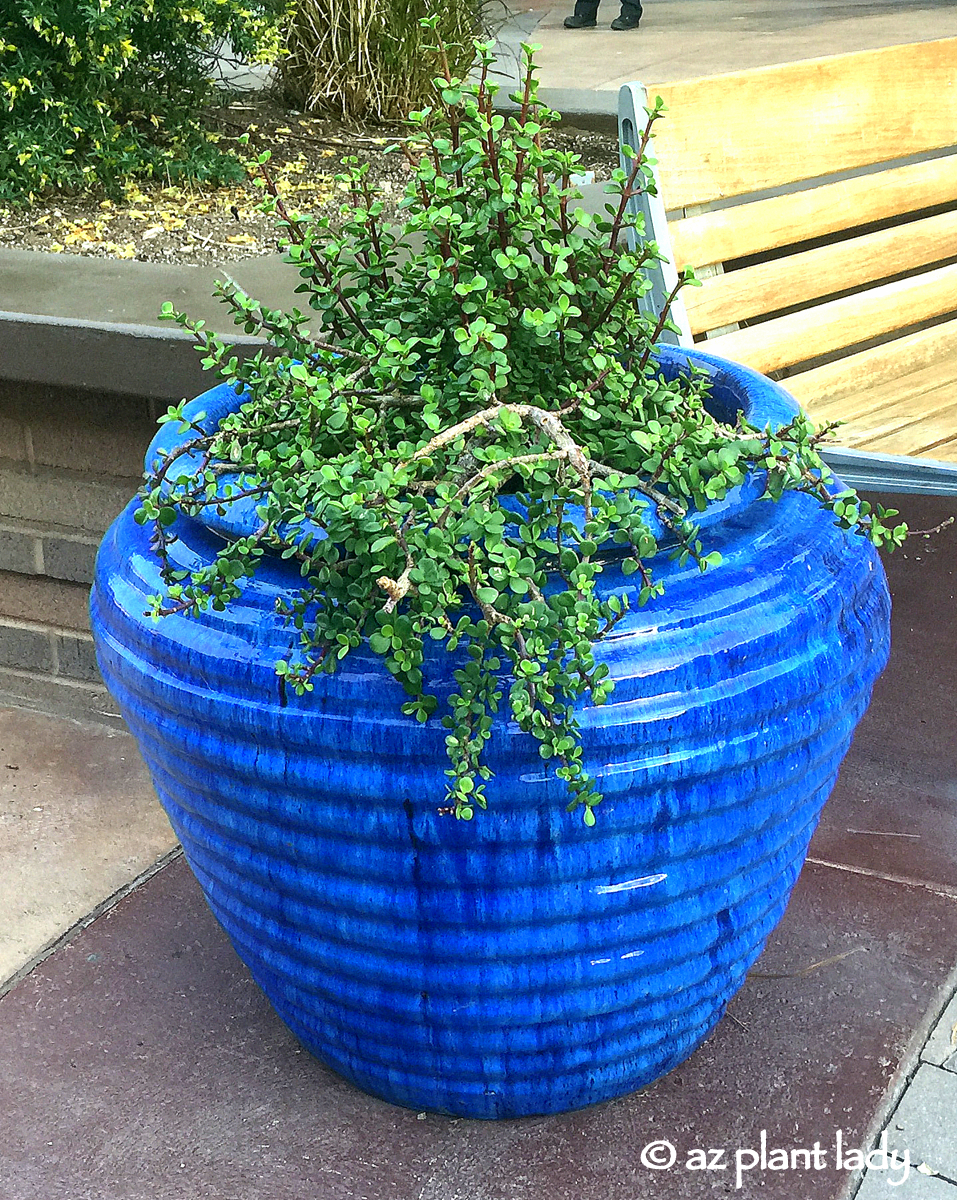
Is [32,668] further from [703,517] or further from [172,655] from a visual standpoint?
[703,517]

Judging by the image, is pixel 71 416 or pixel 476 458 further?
pixel 71 416

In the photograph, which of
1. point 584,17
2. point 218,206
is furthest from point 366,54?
point 584,17

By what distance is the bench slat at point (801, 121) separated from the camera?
2.46 metres

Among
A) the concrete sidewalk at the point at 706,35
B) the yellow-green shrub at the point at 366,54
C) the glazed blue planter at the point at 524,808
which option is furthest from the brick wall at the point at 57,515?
the concrete sidewalk at the point at 706,35

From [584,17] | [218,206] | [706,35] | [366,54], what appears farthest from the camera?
[584,17]

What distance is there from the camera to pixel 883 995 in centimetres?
195

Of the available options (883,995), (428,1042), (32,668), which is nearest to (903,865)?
(883,995)

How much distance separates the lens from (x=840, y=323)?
2.75 meters

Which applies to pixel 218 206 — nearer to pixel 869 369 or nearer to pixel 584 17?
pixel 869 369

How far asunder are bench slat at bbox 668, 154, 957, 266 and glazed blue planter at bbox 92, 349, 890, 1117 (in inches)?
36.8

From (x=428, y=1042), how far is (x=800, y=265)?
181cm

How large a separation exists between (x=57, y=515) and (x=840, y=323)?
1.69m

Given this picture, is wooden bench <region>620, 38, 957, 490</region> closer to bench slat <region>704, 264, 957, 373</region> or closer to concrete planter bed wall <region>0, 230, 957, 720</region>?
bench slat <region>704, 264, 957, 373</region>

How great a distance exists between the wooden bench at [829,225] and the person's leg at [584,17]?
7.48 metres
